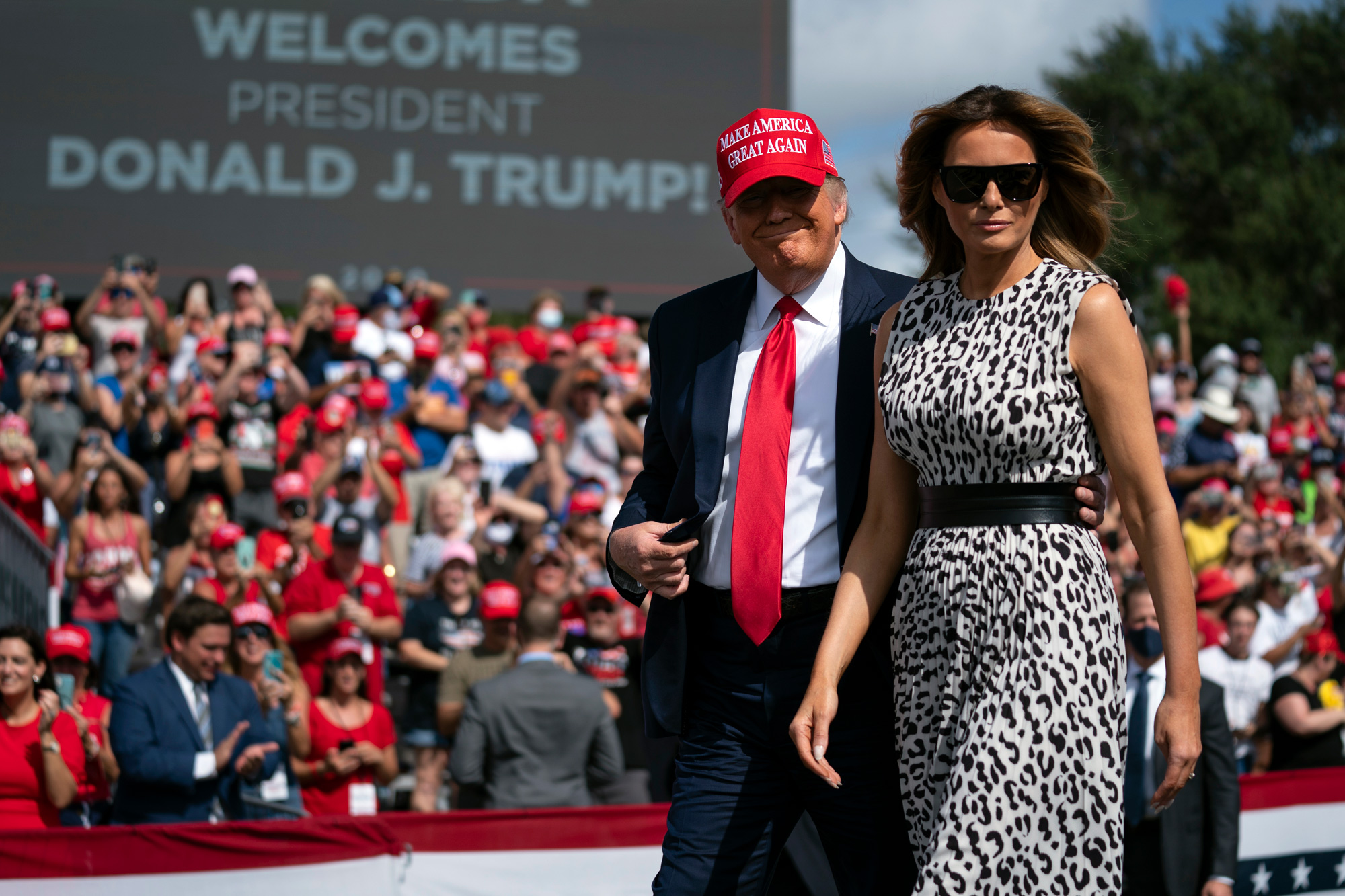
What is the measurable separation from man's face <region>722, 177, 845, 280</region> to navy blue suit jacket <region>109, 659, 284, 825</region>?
3.98 metres

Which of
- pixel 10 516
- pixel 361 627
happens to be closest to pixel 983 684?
pixel 361 627

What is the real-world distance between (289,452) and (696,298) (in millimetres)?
7165

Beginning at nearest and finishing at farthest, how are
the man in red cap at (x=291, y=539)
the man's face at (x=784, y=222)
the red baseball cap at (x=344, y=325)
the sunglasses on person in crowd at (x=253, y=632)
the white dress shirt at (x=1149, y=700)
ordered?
1. the man's face at (x=784, y=222)
2. the white dress shirt at (x=1149, y=700)
3. the sunglasses on person in crowd at (x=253, y=632)
4. the man in red cap at (x=291, y=539)
5. the red baseball cap at (x=344, y=325)

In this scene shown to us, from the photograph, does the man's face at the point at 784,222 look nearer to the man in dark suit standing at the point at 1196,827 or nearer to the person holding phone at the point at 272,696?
the man in dark suit standing at the point at 1196,827

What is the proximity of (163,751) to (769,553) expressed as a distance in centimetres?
390

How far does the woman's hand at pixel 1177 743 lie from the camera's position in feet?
7.97

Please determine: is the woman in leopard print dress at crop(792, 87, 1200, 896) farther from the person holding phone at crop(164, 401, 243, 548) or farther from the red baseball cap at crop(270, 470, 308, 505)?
the person holding phone at crop(164, 401, 243, 548)

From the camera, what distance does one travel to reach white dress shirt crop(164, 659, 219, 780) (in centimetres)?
593

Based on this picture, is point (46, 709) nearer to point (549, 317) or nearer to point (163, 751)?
point (163, 751)

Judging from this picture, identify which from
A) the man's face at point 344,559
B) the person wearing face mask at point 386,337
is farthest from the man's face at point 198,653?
the person wearing face mask at point 386,337

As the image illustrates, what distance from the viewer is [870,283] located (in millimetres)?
3115

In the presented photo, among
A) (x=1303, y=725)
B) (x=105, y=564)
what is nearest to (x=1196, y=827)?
(x=1303, y=725)

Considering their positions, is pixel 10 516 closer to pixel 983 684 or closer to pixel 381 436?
pixel 381 436

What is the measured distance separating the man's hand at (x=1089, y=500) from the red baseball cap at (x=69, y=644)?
5.34 m
